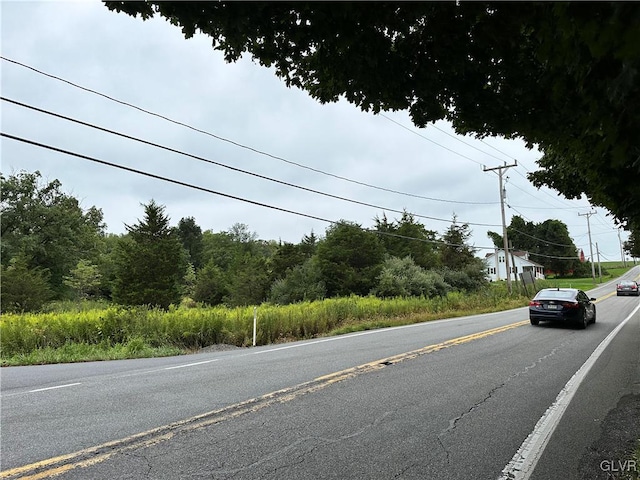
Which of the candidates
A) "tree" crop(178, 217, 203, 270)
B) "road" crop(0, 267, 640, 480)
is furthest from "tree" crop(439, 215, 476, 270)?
"tree" crop(178, 217, 203, 270)

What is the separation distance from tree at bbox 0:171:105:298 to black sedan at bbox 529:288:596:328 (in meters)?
41.4

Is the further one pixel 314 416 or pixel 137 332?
pixel 137 332

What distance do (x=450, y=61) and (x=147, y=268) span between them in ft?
117

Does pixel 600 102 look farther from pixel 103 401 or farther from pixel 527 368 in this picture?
pixel 527 368

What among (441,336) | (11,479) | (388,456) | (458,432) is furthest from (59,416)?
(441,336)

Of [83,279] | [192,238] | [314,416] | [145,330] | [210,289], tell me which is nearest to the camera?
[314,416]

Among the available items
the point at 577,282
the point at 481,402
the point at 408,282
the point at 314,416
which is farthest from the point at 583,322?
the point at 577,282

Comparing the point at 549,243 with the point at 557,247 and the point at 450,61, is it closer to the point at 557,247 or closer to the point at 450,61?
the point at 557,247

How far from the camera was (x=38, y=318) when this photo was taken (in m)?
13.5

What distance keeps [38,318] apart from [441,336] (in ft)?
43.7

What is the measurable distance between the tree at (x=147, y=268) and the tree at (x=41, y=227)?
9319 millimetres

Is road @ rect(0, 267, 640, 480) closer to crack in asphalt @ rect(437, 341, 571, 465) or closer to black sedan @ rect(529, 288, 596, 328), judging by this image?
crack in asphalt @ rect(437, 341, 571, 465)

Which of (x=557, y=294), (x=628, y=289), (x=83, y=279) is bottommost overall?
(x=628, y=289)

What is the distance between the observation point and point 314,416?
483 centimetres
